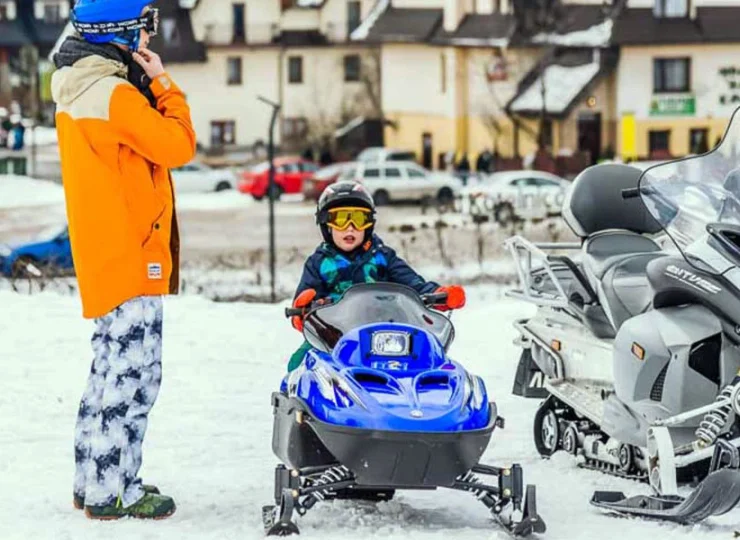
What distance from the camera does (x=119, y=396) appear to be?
666 centimetres

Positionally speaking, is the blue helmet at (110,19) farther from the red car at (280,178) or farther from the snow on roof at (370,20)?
the snow on roof at (370,20)

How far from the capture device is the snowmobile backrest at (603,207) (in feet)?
29.2

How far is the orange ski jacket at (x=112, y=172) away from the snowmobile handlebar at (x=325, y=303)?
57cm

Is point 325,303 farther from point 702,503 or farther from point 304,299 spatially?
point 702,503

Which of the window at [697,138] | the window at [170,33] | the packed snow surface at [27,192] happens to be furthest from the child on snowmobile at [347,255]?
the window at [170,33]

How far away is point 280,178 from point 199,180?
351 centimetres

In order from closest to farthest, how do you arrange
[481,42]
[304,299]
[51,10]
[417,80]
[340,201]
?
[304,299], [340,201], [481,42], [417,80], [51,10]

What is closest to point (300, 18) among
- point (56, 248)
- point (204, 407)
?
point (56, 248)

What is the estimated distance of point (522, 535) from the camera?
21.0ft

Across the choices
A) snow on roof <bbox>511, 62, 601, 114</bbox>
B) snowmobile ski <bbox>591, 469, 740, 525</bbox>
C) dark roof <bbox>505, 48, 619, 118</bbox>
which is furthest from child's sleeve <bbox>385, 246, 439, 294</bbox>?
dark roof <bbox>505, 48, 619, 118</bbox>

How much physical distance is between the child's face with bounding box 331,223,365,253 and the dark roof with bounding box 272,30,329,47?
66.9m

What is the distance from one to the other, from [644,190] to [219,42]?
67.7 m

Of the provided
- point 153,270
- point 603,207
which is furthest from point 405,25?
point 153,270

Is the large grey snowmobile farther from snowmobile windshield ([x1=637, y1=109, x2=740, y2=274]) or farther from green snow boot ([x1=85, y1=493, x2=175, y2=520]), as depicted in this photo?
green snow boot ([x1=85, y1=493, x2=175, y2=520])
